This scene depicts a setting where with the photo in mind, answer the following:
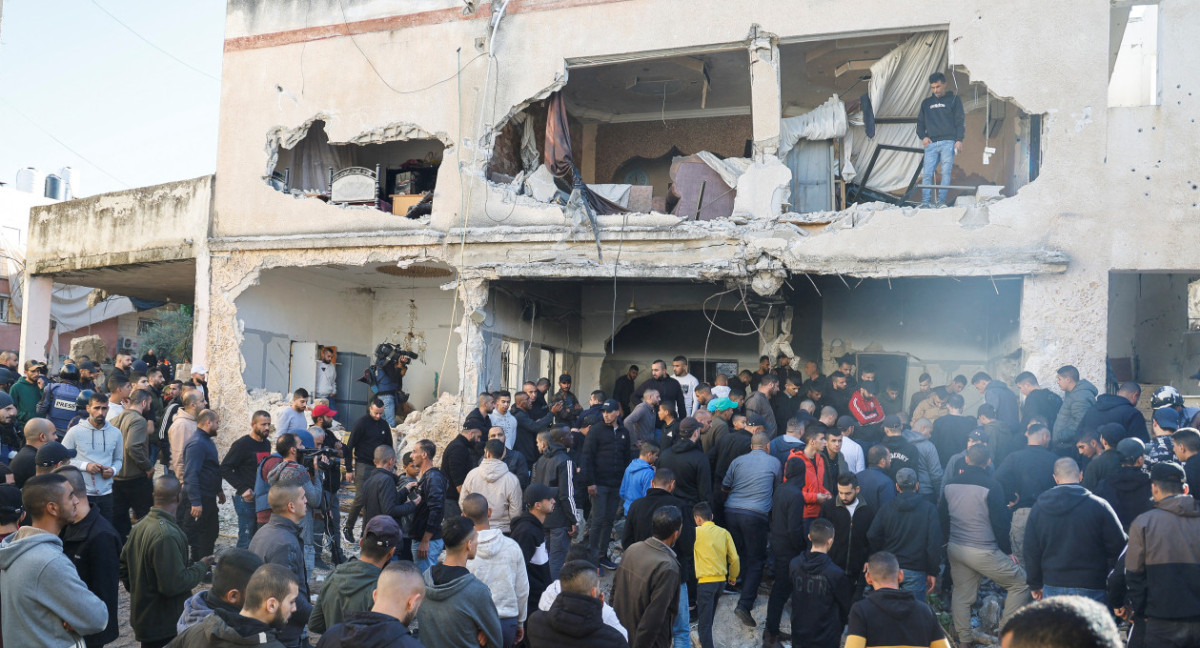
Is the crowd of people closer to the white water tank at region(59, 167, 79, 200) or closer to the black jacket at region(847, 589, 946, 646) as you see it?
the black jacket at region(847, 589, 946, 646)

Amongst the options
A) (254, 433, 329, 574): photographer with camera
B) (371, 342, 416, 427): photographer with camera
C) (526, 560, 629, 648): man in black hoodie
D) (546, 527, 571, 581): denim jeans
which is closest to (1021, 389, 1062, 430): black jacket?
(546, 527, 571, 581): denim jeans

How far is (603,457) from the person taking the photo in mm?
9484

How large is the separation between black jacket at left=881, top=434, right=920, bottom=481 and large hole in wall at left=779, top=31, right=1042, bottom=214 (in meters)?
4.44

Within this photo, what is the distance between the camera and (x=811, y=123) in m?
12.8

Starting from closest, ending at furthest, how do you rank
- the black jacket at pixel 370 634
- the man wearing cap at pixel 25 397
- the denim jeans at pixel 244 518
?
the black jacket at pixel 370 634
the denim jeans at pixel 244 518
the man wearing cap at pixel 25 397

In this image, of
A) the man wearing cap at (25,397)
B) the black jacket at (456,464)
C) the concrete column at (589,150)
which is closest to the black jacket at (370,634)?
the black jacket at (456,464)

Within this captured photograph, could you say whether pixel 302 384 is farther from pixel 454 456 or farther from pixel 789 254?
pixel 789 254

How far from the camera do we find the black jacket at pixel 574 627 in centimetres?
459

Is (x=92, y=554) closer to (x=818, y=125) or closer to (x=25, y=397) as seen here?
(x=25, y=397)

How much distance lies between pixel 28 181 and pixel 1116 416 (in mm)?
34089

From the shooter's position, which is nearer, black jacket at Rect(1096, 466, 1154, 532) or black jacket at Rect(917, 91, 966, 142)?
black jacket at Rect(1096, 466, 1154, 532)

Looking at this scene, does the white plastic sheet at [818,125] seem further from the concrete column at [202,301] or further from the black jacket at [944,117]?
the concrete column at [202,301]

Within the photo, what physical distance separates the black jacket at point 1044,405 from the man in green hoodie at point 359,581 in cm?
710

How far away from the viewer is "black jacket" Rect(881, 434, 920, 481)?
8234 millimetres
